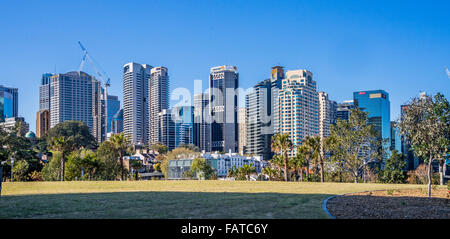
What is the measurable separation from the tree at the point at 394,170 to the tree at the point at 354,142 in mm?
3594

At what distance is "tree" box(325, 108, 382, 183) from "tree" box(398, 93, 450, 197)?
38818mm

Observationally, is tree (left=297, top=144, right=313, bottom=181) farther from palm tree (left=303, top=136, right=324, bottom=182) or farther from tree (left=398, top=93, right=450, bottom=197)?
tree (left=398, top=93, right=450, bottom=197)

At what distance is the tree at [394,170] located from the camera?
69875mm

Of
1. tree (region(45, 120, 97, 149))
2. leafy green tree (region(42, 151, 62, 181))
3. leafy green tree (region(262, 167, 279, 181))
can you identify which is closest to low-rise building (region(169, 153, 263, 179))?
leafy green tree (region(42, 151, 62, 181))

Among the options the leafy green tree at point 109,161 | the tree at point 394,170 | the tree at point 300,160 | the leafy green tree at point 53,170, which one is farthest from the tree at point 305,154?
the leafy green tree at point 53,170

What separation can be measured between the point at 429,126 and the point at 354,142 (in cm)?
4228

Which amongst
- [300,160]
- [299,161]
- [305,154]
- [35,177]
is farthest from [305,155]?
[35,177]

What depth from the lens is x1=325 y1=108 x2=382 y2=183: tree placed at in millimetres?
66125

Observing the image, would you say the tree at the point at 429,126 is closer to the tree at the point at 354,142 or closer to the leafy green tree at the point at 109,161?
the tree at the point at 354,142

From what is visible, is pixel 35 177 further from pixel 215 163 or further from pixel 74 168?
pixel 215 163
